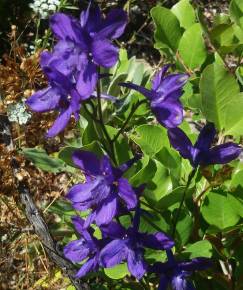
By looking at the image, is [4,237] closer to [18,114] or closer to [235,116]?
[18,114]

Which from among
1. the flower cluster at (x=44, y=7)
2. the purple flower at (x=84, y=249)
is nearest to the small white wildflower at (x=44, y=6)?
the flower cluster at (x=44, y=7)

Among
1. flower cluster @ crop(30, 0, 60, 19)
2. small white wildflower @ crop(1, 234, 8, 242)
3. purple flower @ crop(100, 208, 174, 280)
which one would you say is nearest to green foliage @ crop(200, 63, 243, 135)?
purple flower @ crop(100, 208, 174, 280)

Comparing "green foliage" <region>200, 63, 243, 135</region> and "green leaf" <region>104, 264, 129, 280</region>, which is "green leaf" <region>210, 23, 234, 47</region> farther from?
"green leaf" <region>104, 264, 129, 280</region>

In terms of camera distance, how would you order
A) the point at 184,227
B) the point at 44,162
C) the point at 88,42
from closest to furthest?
the point at 88,42 → the point at 184,227 → the point at 44,162

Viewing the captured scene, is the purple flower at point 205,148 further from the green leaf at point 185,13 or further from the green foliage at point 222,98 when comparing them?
the green leaf at point 185,13

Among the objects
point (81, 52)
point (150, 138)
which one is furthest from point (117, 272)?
point (81, 52)
